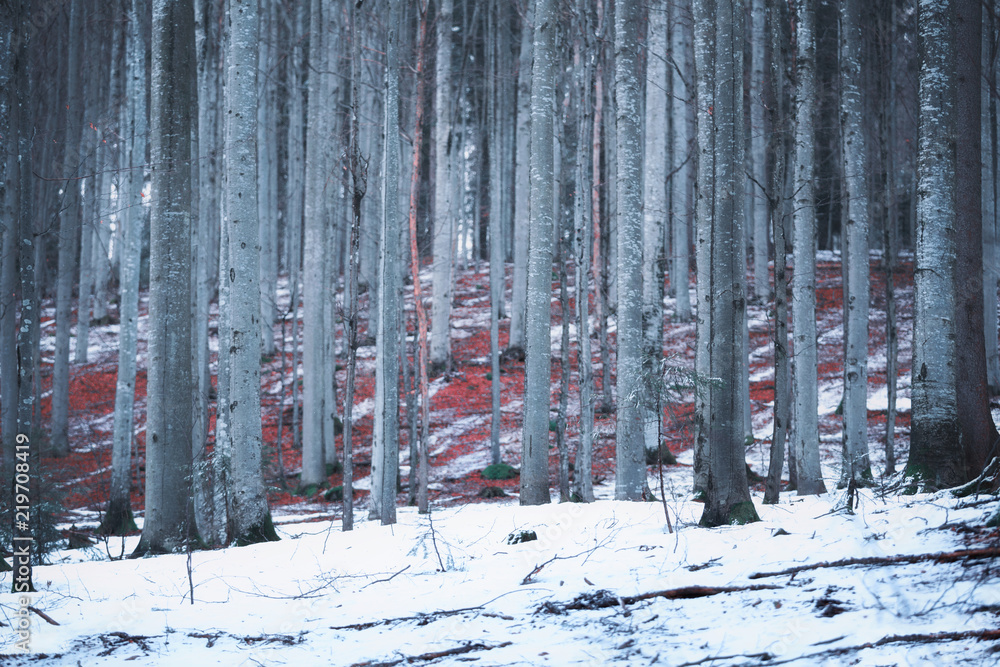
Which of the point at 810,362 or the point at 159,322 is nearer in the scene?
the point at 159,322

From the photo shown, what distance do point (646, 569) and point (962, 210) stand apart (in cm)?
471

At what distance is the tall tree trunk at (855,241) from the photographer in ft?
33.7

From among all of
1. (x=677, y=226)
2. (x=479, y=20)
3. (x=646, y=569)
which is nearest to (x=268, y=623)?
(x=646, y=569)

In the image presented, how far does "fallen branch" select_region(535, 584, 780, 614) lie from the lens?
3.73 meters

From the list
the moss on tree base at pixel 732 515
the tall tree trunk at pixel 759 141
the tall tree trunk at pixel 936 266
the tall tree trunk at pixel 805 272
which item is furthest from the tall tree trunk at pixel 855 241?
the moss on tree base at pixel 732 515

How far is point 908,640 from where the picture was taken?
2.70 meters

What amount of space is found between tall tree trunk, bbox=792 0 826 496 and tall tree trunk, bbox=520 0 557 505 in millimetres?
3802

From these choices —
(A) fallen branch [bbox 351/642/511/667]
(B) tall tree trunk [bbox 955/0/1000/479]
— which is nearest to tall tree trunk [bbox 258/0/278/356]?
(B) tall tree trunk [bbox 955/0/1000/479]

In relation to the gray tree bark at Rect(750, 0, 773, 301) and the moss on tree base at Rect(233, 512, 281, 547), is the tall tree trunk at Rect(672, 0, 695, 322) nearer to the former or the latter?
the gray tree bark at Rect(750, 0, 773, 301)

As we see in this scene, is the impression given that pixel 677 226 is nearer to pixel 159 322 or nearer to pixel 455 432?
pixel 455 432

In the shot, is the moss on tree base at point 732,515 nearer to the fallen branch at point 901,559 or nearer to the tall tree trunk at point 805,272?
the fallen branch at point 901,559

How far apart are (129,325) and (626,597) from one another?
11.1 m

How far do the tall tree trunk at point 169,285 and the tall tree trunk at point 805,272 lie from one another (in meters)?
8.25

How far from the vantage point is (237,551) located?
7.11m
